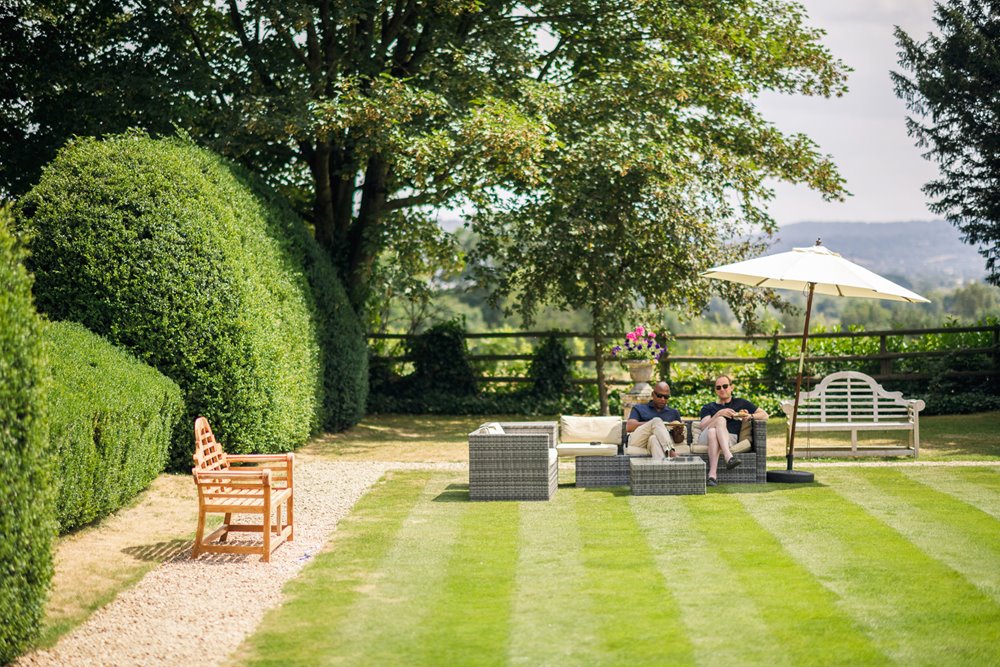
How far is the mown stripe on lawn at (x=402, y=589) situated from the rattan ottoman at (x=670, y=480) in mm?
1740

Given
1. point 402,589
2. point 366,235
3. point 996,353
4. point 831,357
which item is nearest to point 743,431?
point 402,589

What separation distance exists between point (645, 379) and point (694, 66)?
534 centimetres

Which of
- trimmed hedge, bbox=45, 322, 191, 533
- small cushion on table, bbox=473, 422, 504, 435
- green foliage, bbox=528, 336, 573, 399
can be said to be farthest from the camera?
A: green foliage, bbox=528, 336, 573, 399

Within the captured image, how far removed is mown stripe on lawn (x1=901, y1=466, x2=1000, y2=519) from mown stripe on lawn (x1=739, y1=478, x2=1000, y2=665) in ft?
3.71

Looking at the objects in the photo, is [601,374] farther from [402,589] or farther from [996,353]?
[402,589]

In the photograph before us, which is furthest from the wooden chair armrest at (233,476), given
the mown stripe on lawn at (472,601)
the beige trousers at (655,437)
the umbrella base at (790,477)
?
the umbrella base at (790,477)

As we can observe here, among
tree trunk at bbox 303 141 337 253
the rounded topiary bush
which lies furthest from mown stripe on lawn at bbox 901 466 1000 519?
tree trunk at bbox 303 141 337 253

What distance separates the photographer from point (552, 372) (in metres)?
20.3

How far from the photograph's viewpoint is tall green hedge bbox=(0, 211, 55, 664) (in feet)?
17.2

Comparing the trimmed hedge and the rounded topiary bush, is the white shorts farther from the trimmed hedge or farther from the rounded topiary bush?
the rounded topiary bush

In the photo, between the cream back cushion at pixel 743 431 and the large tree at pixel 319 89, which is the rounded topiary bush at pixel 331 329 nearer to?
the large tree at pixel 319 89

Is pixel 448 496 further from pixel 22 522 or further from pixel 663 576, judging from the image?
pixel 22 522

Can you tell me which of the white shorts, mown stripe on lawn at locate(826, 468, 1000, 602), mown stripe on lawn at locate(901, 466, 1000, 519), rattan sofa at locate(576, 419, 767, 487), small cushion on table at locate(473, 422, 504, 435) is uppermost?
small cushion on table at locate(473, 422, 504, 435)

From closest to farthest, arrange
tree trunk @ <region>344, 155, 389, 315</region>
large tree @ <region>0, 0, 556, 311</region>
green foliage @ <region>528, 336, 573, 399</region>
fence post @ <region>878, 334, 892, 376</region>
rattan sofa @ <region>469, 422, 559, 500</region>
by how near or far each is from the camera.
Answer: rattan sofa @ <region>469, 422, 559, 500</region> → large tree @ <region>0, 0, 556, 311</region> → tree trunk @ <region>344, 155, 389, 315</region> → fence post @ <region>878, 334, 892, 376</region> → green foliage @ <region>528, 336, 573, 399</region>
